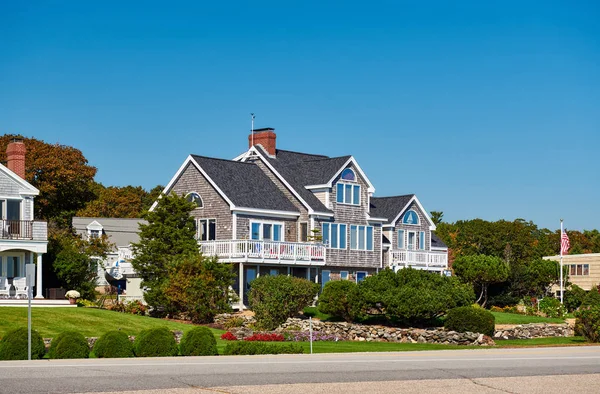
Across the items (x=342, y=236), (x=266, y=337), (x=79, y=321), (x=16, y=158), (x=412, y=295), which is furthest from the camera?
(x=342, y=236)

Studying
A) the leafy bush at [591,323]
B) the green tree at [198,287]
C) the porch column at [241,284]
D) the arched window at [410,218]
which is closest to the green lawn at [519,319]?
the leafy bush at [591,323]

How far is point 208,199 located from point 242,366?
106 ft

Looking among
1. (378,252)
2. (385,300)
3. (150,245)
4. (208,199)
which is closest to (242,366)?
(385,300)

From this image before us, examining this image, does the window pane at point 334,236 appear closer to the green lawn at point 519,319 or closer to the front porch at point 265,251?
the front porch at point 265,251

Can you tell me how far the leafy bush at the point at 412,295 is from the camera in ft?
149

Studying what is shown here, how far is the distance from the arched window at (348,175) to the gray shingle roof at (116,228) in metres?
24.3

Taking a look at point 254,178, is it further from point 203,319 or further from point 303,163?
point 203,319

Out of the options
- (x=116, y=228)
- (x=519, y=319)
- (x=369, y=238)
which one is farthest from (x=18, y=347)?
(x=116, y=228)

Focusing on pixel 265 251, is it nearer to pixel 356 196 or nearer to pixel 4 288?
pixel 356 196

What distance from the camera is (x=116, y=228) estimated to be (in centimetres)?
8375

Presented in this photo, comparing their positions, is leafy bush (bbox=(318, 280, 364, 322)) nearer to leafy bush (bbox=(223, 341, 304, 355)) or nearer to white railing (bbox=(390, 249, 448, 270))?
leafy bush (bbox=(223, 341, 304, 355))

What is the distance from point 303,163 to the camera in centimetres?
6469

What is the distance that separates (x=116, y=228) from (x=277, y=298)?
38745 mm

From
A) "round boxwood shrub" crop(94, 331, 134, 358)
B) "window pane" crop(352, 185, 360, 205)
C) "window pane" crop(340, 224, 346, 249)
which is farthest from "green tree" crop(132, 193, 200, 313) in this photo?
"round boxwood shrub" crop(94, 331, 134, 358)
